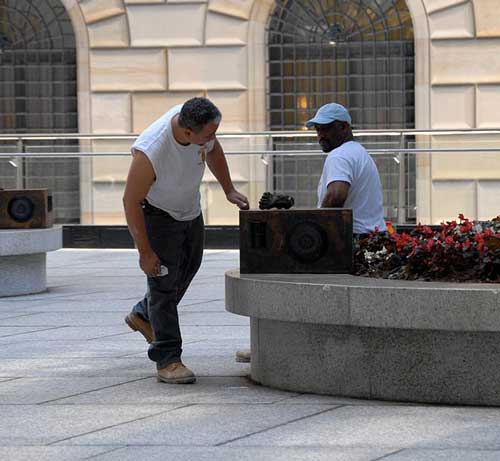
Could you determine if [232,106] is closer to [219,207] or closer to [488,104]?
[219,207]

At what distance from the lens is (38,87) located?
24125 millimetres

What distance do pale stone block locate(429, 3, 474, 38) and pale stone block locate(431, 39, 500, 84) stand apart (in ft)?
0.38

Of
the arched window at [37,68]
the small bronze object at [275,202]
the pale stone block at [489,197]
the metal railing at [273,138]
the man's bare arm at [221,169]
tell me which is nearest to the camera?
the small bronze object at [275,202]

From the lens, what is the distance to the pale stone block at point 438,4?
21969mm

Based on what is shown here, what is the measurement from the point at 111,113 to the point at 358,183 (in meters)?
14.4

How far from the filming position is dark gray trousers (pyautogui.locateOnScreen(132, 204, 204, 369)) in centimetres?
810

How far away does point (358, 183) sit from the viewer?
892 centimetres

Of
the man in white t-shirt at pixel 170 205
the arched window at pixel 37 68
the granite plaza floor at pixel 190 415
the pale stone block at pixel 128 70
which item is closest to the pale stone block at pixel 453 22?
the pale stone block at pixel 128 70

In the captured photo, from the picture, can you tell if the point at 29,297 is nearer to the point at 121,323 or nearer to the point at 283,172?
the point at 121,323

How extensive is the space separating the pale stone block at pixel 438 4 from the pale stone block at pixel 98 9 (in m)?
4.64

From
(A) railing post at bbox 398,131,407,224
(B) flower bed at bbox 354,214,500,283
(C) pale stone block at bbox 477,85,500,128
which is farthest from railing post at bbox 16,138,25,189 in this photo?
(B) flower bed at bbox 354,214,500,283

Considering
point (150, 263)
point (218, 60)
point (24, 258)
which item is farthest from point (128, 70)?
point (150, 263)

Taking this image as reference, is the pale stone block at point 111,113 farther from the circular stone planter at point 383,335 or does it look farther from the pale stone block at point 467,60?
the circular stone planter at point 383,335

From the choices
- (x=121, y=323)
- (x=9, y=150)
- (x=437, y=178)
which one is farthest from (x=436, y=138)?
(x=121, y=323)
